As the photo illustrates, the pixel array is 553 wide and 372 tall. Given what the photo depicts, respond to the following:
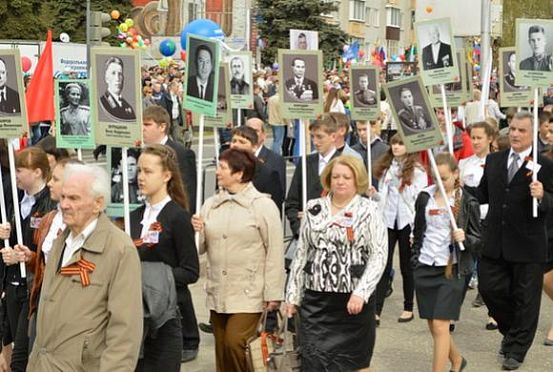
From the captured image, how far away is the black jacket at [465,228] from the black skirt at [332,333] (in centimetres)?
118

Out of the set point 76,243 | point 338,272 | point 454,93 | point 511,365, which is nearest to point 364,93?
point 454,93

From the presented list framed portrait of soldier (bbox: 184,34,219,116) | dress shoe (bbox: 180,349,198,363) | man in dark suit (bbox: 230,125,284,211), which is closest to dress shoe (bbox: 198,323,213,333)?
dress shoe (bbox: 180,349,198,363)

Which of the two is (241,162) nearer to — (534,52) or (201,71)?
(201,71)

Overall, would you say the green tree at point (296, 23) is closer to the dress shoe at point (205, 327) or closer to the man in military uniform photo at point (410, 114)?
the dress shoe at point (205, 327)

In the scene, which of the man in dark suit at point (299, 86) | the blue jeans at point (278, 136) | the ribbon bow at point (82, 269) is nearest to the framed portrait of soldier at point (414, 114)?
the man in dark suit at point (299, 86)

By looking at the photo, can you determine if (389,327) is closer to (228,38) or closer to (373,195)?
(373,195)

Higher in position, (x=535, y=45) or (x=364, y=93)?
(x=535, y=45)

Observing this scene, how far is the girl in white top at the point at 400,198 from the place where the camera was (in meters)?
9.37

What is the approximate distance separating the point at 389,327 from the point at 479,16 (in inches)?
681

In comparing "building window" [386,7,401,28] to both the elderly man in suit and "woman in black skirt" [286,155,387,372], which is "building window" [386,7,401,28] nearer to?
"woman in black skirt" [286,155,387,372]

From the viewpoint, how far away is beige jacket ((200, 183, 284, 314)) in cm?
667

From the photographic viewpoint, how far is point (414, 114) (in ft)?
26.1

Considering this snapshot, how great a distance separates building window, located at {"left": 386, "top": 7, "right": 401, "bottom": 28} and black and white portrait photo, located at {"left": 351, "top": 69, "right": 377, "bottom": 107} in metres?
74.8

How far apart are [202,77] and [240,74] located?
4.90 metres
